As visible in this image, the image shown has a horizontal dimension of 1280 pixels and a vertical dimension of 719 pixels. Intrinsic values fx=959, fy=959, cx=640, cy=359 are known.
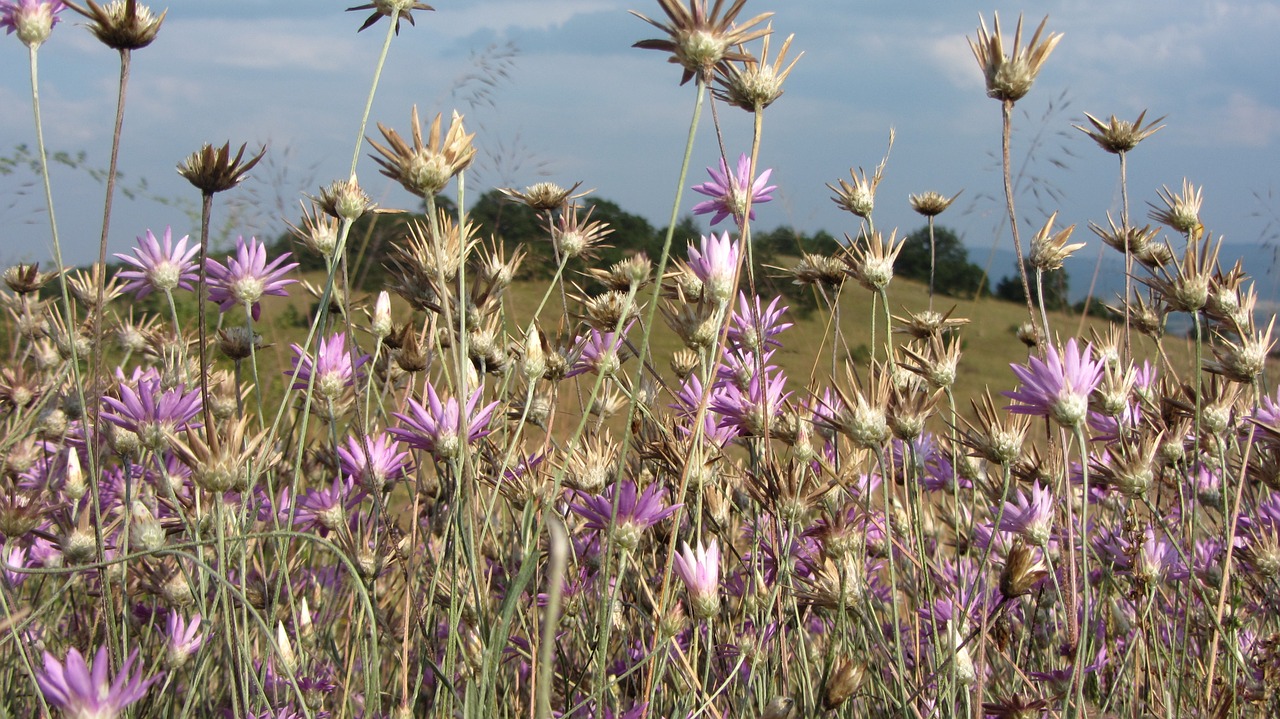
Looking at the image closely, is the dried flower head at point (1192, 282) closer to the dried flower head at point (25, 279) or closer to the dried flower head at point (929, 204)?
the dried flower head at point (929, 204)

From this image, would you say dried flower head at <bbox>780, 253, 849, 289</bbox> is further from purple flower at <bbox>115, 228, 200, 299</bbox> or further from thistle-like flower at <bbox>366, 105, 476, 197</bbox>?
purple flower at <bbox>115, 228, 200, 299</bbox>

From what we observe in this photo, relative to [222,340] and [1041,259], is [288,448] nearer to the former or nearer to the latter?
[222,340]

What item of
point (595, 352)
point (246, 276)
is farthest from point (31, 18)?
point (595, 352)

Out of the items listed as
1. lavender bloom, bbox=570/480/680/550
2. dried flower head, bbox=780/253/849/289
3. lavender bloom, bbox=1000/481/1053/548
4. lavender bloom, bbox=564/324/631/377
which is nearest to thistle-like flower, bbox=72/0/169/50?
lavender bloom, bbox=564/324/631/377

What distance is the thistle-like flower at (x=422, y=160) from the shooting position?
105cm

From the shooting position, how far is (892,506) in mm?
2061

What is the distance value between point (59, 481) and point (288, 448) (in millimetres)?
565

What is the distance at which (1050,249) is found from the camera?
167 cm

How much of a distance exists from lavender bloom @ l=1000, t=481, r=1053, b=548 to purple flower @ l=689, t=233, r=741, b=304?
25.5 inches

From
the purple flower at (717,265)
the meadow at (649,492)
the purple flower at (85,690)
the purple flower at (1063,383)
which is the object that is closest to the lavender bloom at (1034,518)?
the meadow at (649,492)

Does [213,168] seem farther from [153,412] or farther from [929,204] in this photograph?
[929,204]

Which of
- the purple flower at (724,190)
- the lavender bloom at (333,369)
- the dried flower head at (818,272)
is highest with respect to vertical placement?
the purple flower at (724,190)

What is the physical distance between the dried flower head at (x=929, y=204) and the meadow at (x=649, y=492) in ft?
1.28

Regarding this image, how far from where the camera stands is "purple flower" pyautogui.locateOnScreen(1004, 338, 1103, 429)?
117 centimetres
